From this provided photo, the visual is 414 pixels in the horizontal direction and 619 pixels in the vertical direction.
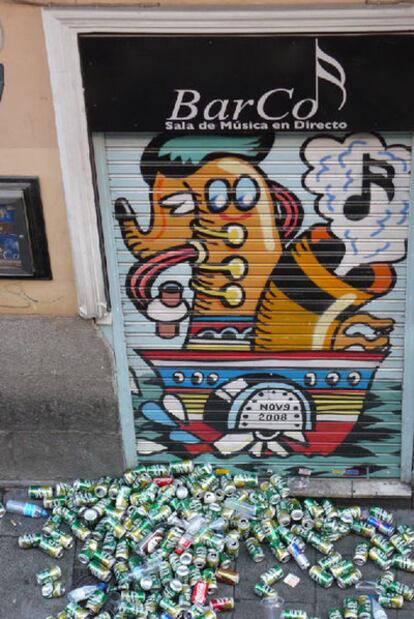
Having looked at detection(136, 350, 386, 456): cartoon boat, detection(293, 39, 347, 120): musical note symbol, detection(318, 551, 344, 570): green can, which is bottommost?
detection(318, 551, 344, 570): green can

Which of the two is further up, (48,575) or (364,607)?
(48,575)

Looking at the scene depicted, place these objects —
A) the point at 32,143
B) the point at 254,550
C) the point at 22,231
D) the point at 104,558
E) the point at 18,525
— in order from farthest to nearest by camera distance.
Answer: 1. the point at 18,525
2. the point at 254,550
3. the point at 104,558
4. the point at 22,231
5. the point at 32,143

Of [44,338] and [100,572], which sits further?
[44,338]

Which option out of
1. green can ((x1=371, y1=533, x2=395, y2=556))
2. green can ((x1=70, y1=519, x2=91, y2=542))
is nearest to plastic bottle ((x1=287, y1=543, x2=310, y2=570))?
green can ((x1=371, y1=533, x2=395, y2=556))

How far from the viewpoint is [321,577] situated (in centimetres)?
554

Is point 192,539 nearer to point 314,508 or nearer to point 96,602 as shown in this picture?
point 96,602

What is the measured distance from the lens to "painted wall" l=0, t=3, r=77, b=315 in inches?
190

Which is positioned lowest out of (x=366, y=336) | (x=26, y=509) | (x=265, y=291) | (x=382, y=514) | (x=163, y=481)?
(x=382, y=514)

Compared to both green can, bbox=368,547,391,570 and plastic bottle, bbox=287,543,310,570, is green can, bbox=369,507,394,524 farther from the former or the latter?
plastic bottle, bbox=287,543,310,570

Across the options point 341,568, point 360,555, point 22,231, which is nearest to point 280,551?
point 341,568

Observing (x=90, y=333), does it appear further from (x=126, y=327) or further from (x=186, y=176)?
(x=186, y=176)

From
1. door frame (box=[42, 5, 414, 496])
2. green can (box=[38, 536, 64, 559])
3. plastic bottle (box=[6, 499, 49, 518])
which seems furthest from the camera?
plastic bottle (box=[6, 499, 49, 518])

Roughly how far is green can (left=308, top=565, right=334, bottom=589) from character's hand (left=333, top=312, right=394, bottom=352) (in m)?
1.45

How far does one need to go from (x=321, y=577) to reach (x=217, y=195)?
253 centimetres
